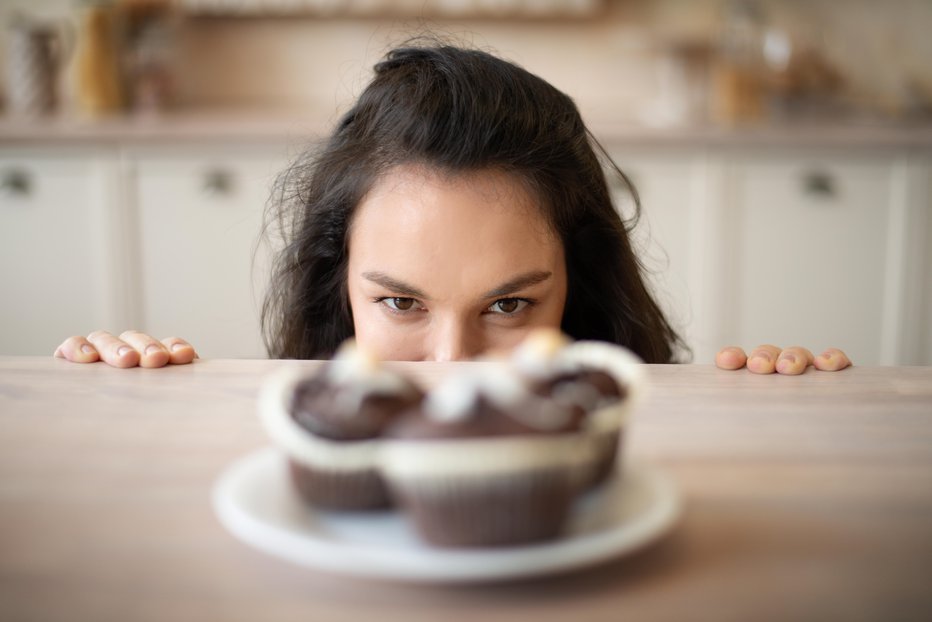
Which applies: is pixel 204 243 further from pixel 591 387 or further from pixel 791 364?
pixel 591 387

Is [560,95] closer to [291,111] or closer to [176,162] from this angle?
[176,162]

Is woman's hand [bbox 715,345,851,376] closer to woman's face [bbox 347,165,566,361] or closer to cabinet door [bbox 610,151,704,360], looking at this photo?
woman's face [bbox 347,165,566,361]

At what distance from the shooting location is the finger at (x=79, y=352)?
854mm

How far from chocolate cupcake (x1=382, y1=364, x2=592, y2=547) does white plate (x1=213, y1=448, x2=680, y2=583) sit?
13 millimetres

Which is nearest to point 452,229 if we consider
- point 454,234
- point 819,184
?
point 454,234

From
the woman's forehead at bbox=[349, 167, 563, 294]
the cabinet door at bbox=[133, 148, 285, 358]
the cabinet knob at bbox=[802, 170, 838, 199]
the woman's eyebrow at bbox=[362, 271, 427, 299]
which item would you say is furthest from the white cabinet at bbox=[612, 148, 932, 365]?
the woman's eyebrow at bbox=[362, 271, 427, 299]

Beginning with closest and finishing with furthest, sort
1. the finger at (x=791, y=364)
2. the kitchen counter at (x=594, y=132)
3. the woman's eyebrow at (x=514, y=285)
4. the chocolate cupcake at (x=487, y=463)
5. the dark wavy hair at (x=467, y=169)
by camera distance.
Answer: the chocolate cupcake at (x=487, y=463)
the finger at (x=791, y=364)
the woman's eyebrow at (x=514, y=285)
the dark wavy hair at (x=467, y=169)
the kitchen counter at (x=594, y=132)

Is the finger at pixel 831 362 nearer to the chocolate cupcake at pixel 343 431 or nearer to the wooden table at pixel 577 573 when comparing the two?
the wooden table at pixel 577 573

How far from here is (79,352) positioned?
86cm

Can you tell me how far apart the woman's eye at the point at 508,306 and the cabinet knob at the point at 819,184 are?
1.74m

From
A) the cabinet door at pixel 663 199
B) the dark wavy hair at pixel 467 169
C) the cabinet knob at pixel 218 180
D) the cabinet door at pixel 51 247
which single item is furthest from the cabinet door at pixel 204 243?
the dark wavy hair at pixel 467 169

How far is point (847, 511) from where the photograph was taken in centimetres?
48

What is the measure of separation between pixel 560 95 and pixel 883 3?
2.33 meters

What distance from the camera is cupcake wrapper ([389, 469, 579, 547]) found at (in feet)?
1.30
